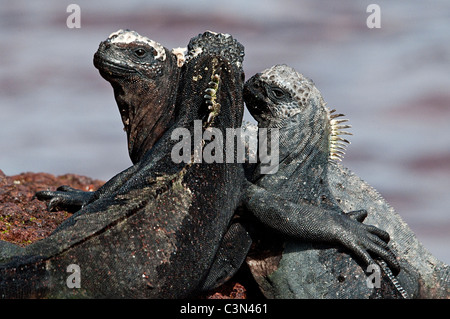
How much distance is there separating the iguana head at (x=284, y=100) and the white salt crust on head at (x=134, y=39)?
2.70ft

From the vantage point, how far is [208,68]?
23.9ft

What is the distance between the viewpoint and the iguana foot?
27.3ft

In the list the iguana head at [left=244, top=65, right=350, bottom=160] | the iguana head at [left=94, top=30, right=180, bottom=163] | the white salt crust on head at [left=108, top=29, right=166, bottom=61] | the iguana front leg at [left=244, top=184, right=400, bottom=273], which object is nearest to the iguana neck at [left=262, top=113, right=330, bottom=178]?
the iguana head at [left=244, top=65, right=350, bottom=160]

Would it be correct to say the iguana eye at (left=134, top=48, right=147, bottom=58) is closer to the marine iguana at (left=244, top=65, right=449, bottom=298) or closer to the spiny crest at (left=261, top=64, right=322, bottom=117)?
the marine iguana at (left=244, top=65, right=449, bottom=298)

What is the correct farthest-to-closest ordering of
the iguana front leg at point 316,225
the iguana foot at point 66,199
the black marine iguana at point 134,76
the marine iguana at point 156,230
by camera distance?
the iguana foot at point 66,199 → the black marine iguana at point 134,76 → the iguana front leg at point 316,225 → the marine iguana at point 156,230

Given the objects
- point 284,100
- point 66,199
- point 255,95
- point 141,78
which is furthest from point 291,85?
point 66,199

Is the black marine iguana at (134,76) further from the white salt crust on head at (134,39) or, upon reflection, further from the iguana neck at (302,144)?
the iguana neck at (302,144)

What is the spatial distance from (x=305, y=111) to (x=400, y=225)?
1.70 metres

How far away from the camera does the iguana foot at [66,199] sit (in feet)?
27.3

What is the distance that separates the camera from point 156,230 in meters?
6.23

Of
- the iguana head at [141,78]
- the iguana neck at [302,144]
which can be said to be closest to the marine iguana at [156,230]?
the iguana head at [141,78]

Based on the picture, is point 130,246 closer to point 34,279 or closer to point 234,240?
point 34,279

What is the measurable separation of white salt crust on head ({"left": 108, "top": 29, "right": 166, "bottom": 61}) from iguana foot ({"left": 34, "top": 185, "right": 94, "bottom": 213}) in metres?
1.60

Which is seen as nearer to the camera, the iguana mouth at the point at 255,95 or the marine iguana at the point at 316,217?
the marine iguana at the point at 316,217
